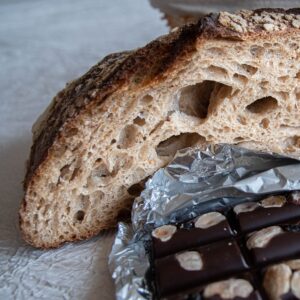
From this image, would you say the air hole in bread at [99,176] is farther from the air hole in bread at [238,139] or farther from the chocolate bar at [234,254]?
the air hole in bread at [238,139]

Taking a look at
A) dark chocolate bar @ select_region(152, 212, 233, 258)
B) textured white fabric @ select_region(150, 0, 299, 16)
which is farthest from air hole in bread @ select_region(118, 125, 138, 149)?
textured white fabric @ select_region(150, 0, 299, 16)

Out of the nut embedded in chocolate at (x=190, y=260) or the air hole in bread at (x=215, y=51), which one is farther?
the air hole in bread at (x=215, y=51)

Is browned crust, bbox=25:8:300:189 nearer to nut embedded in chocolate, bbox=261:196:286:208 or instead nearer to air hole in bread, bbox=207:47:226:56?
air hole in bread, bbox=207:47:226:56

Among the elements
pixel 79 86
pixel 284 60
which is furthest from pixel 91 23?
pixel 284 60

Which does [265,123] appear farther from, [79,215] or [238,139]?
[79,215]

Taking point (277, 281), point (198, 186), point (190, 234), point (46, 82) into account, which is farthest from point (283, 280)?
point (46, 82)

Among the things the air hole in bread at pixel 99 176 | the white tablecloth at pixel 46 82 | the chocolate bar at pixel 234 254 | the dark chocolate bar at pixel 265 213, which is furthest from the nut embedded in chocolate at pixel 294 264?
the air hole in bread at pixel 99 176

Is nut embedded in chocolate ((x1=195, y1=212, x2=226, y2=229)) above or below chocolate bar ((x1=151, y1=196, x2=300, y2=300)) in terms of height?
below
